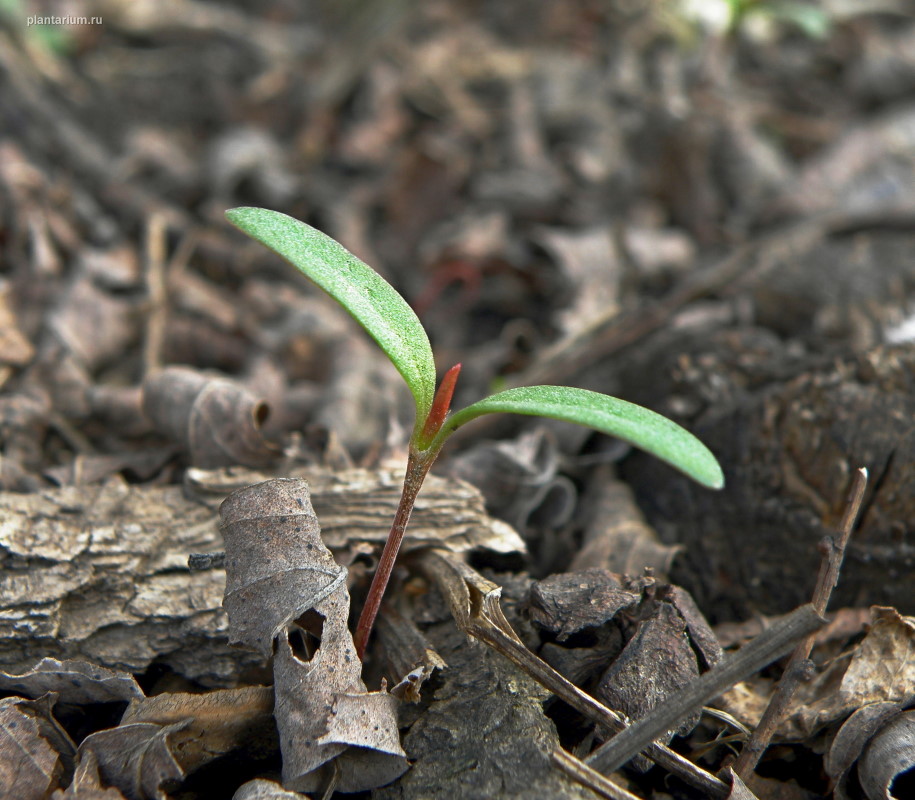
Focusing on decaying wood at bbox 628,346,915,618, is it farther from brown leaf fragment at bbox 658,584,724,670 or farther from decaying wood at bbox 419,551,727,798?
decaying wood at bbox 419,551,727,798

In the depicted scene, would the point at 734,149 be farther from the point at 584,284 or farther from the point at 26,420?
the point at 26,420

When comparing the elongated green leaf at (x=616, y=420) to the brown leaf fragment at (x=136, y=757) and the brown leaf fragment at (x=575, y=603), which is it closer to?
the brown leaf fragment at (x=575, y=603)

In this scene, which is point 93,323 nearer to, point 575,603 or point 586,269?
point 586,269

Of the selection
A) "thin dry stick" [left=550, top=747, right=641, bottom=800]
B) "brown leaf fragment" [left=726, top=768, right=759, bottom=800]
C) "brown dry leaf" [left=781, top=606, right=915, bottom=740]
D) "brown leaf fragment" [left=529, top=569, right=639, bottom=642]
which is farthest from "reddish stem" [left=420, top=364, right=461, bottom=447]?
"brown dry leaf" [left=781, top=606, right=915, bottom=740]

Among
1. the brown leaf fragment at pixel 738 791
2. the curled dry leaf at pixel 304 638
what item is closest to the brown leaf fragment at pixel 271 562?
the curled dry leaf at pixel 304 638

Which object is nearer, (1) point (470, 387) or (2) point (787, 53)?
(1) point (470, 387)

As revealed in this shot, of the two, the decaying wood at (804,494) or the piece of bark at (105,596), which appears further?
the decaying wood at (804,494)

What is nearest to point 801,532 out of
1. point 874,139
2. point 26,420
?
point 26,420
